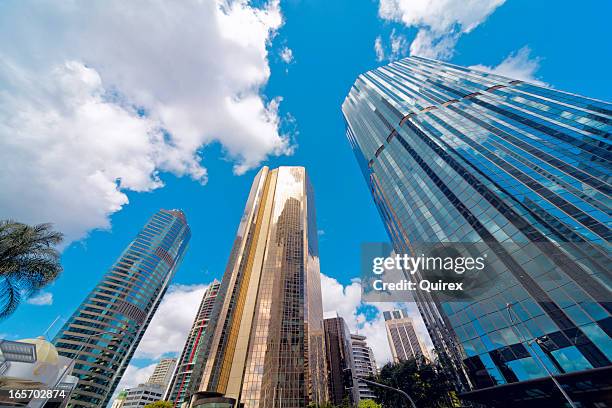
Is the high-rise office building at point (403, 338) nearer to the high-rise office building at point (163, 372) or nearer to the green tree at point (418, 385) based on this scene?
the green tree at point (418, 385)

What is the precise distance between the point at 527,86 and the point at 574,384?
6137 cm

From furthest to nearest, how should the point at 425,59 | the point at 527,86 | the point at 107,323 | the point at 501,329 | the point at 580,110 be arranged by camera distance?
1. the point at 425,59
2. the point at 107,323
3. the point at 527,86
4. the point at 580,110
5. the point at 501,329

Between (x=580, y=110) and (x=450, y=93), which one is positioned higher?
(x=450, y=93)

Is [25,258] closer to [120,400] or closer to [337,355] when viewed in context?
[337,355]

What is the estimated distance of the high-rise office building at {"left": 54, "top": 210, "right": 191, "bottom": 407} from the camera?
73625 millimetres

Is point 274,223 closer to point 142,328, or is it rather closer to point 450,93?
point 450,93

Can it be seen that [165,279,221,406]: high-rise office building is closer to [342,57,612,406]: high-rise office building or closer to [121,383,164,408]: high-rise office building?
[121,383,164,408]: high-rise office building

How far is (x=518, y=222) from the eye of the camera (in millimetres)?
29188

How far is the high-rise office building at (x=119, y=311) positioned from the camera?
73.6 metres

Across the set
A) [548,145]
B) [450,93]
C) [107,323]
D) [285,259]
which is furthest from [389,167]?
[107,323]

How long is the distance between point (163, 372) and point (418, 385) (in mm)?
194665

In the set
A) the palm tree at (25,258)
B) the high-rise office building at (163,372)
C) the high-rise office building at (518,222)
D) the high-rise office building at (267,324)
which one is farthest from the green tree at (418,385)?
the high-rise office building at (163,372)

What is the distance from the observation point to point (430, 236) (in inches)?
1574

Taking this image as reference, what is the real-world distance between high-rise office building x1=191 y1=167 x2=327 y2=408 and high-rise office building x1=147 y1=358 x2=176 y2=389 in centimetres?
14798
